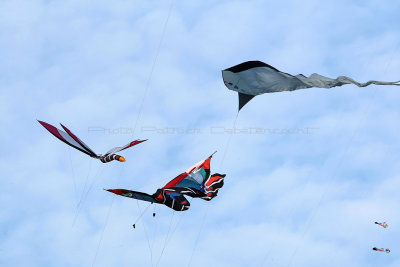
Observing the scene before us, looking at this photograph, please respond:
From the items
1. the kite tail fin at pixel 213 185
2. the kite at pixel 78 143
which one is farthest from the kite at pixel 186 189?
the kite at pixel 78 143

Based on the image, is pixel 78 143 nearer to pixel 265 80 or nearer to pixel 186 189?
pixel 186 189

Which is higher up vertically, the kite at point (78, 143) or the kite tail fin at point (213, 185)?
the kite at point (78, 143)

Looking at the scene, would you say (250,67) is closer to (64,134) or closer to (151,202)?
(151,202)

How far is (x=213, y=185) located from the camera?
174 ft

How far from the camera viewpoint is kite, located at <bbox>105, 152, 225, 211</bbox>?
4812cm

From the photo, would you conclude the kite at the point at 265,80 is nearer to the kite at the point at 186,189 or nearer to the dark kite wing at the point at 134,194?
the kite at the point at 186,189

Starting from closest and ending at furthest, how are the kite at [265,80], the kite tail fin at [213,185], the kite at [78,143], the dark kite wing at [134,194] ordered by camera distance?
the kite at [265,80] < the dark kite wing at [134,194] < the kite at [78,143] < the kite tail fin at [213,185]

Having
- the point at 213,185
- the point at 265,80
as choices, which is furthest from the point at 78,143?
the point at 265,80

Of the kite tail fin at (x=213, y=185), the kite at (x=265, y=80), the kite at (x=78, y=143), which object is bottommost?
the kite tail fin at (x=213, y=185)

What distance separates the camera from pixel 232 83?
44.4m

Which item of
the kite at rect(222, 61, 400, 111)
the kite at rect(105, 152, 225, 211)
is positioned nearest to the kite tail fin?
the kite at rect(105, 152, 225, 211)

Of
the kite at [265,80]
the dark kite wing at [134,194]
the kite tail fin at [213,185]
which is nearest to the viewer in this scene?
the kite at [265,80]

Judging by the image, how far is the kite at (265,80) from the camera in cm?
4194

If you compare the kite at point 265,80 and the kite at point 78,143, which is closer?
the kite at point 265,80
